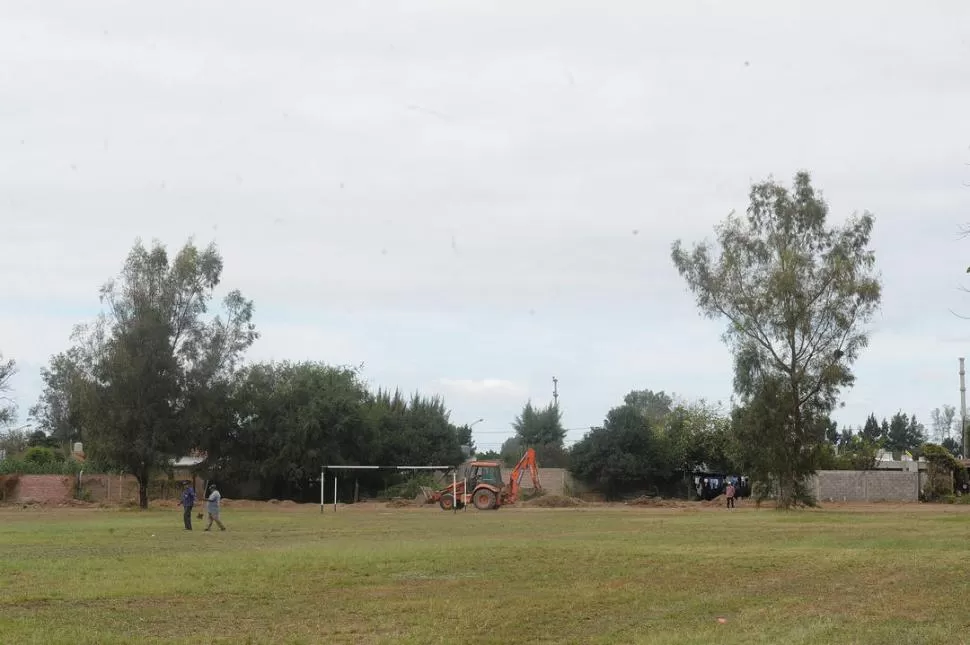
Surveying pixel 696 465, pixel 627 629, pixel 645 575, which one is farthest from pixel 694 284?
pixel 627 629

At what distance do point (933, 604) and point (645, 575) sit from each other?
5.71 m

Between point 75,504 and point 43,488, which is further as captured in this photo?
point 43,488

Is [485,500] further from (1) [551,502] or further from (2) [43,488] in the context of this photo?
(2) [43,488]

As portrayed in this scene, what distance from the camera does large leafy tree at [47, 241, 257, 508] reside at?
202ft

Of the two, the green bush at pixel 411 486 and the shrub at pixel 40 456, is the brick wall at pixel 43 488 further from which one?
the green bush at pixel 411 486

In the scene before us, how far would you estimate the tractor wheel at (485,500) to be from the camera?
61094 mm

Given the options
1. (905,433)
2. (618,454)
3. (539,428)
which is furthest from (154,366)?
(905,433)

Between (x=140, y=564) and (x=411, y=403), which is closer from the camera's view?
(x=140, y=564)

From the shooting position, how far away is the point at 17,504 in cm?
6944

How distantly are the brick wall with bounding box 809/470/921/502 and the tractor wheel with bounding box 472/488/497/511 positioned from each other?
1003 inches

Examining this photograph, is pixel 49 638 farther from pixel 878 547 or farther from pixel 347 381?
pixel 347 381

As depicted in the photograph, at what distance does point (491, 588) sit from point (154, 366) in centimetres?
4657

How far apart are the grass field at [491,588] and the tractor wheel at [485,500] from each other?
27041 mm

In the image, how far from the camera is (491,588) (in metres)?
19.4
